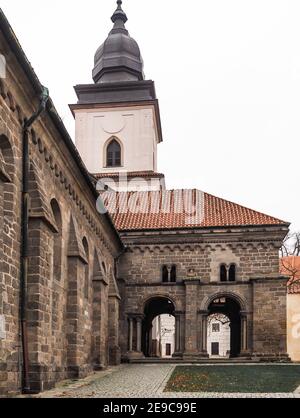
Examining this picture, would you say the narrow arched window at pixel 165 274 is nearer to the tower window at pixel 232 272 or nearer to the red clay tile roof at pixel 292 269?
the tower window at pixel 232 272

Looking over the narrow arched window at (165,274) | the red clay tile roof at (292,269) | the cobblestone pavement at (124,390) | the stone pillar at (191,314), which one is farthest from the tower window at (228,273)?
the cobblestone pavement at (124,390)

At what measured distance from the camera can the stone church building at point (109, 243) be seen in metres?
13.2

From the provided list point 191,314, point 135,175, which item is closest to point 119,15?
point 135,175

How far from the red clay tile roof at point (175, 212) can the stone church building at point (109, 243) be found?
0.32 feet

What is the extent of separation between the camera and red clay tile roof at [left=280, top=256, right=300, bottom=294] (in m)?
39.6

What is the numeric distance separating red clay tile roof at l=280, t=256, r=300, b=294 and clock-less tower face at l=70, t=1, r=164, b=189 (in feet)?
35.9

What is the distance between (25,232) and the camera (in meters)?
13.7

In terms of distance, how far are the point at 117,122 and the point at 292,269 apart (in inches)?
582

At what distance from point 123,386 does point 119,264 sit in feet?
52.7

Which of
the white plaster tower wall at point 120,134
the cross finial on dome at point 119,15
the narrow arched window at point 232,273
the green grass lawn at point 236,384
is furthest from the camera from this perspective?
the cross finial on dome at point 119,15

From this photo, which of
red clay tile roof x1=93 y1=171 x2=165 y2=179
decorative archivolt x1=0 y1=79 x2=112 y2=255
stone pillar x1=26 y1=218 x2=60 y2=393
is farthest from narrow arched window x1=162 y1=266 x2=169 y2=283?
stone pillar x1=26 y1=218 x2=60 y2=393

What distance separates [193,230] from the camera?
31.3 metres

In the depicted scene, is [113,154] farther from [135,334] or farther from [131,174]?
[135,334]
